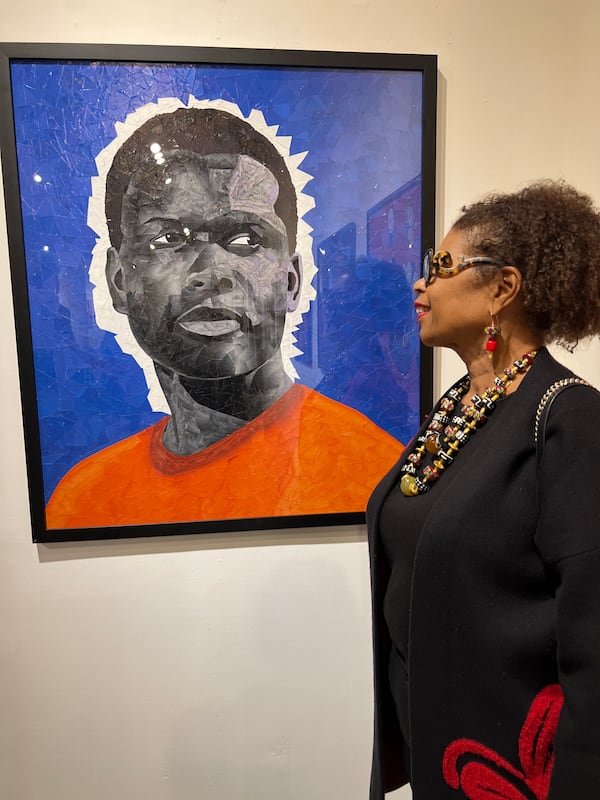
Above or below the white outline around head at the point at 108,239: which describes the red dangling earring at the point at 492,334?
below

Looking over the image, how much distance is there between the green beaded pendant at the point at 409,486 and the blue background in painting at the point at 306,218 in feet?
1.24

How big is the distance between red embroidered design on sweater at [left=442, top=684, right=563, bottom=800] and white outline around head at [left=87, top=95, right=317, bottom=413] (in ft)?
2.63

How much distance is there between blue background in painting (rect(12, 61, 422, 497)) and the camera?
1097 mm

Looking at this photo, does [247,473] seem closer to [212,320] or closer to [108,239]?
[212,320]

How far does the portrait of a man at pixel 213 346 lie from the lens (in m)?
1.12

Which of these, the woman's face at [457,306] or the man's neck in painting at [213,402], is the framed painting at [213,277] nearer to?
the man's neck in painting at [213,402]

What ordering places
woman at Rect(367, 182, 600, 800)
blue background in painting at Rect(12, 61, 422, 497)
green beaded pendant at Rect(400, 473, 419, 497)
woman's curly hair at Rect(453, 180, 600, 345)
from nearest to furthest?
woman at Rect(367, 182, 600, 800) < woman's curly hair at Rect(453, 180, 600, 345) < green beaded pendant at Rect(400, 473, 419, 497) < blue background in painting at Rect(12, 61, 422, 497)

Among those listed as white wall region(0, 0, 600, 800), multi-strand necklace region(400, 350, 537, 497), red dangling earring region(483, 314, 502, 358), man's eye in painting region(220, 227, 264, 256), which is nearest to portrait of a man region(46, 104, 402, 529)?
man's eye in painting region(220, 227, 264, 256)

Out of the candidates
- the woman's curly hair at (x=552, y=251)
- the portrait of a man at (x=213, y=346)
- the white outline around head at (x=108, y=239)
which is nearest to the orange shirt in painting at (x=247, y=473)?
the portrait of a man at (x=213, y=346)

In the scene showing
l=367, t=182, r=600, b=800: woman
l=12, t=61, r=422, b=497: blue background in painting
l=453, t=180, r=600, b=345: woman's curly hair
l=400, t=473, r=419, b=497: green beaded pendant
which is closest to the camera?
l=367, t=182, r=600, b=800: woman

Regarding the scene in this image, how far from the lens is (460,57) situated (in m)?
1.19

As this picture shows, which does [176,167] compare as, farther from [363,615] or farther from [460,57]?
[363,615]

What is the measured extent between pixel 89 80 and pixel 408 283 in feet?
2.82

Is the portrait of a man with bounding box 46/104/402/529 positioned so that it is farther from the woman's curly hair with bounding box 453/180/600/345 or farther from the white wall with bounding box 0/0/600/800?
the woman's curly hair with bounding box 453/180/600/345
